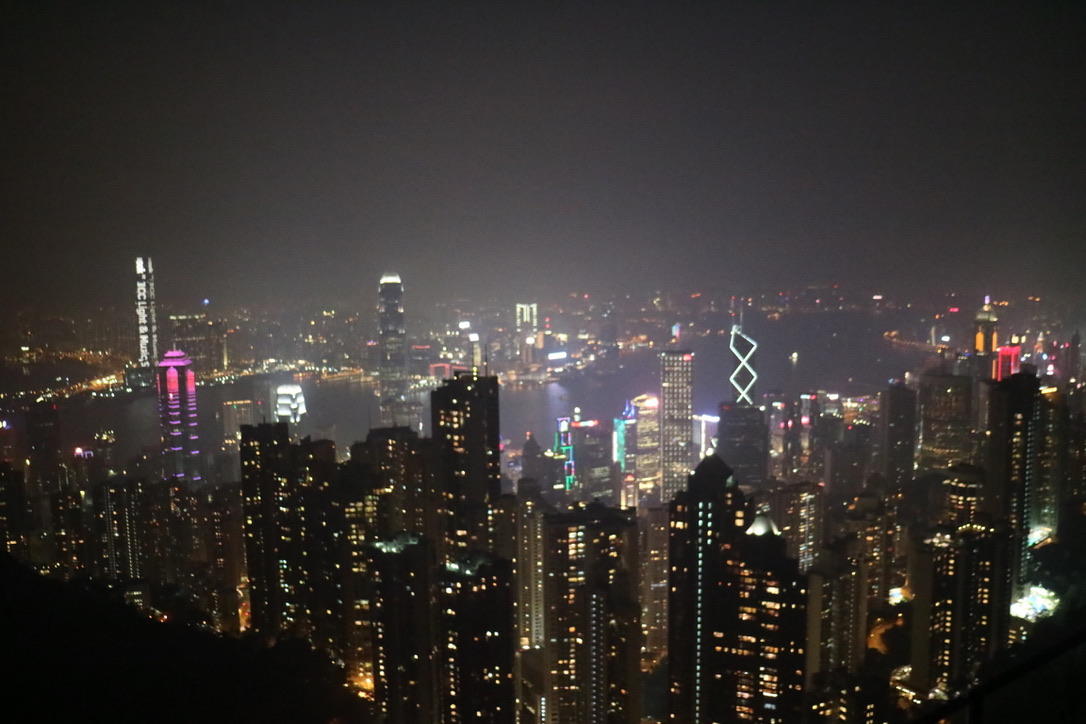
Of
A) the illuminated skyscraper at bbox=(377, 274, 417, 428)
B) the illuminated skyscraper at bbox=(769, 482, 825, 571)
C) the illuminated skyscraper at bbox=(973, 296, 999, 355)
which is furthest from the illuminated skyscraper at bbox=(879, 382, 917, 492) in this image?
the illuminated skyscraper at bbox=(377, 274, 417, 428)

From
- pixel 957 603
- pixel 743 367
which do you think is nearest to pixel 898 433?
pixel 743 367

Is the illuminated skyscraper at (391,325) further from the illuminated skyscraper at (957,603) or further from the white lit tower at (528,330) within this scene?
the illuminated skyscraper at (957,603)

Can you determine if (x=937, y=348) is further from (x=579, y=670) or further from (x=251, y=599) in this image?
(x=251, y=599)

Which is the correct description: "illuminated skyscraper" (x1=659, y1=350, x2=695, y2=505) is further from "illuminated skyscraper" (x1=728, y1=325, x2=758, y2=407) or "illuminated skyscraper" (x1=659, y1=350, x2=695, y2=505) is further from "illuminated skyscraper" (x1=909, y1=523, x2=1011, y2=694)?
"illuminated skyscraper" (x1=909, y1=523, x2=1011, y2=694)

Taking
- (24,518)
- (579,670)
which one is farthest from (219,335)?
(579,670)

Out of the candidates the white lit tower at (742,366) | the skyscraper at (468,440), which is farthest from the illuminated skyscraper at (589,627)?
the white lit tower at (742,366)

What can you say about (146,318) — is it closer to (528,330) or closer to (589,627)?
(528,330)
